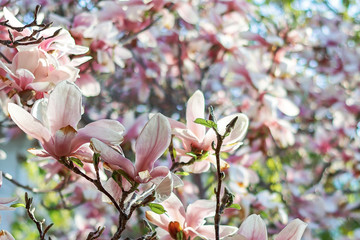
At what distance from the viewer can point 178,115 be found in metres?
2.04

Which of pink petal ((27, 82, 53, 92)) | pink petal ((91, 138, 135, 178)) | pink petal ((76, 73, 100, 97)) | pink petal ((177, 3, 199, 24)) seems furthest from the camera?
pink petal ((177, 3, 199, 24))

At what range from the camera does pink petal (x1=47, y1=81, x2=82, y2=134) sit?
2.08ft

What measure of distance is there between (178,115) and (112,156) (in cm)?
142

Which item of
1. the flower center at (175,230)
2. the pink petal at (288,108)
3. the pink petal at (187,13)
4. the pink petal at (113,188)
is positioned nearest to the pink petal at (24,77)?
the pink petal at (113,188)

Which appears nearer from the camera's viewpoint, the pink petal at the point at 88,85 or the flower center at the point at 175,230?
the flower center at the point at 175,230

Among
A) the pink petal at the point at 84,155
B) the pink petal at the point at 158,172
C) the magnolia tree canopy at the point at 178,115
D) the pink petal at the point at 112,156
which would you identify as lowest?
the magnolia tree canopy at the point at 178,115

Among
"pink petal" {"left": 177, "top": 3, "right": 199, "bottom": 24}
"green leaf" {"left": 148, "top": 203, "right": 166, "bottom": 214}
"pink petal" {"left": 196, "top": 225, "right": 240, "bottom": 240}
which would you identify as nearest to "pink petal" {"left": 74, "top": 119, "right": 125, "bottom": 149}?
"green leaf" {"left": 148, "top": 203, "right": 166, "bottom": 214}

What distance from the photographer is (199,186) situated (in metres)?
1.97

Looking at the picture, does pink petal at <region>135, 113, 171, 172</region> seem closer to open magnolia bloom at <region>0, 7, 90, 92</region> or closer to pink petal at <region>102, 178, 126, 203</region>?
pink petal at <region>102, 178, 126, 203</region>

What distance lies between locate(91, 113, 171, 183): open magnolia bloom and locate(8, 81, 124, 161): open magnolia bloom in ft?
0.07

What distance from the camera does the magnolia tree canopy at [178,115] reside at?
2.15 feet

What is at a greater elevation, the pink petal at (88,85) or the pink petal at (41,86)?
the pink petal at (41,86)

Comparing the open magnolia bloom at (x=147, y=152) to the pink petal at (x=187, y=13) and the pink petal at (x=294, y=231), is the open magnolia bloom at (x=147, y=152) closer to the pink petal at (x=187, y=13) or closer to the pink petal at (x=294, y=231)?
the pink petal at (x=294, y=231)

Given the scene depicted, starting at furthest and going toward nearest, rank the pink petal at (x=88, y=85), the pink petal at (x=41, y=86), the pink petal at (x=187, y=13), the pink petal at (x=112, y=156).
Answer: the pink petal at (x=187, y=13) < the pink petal at (x=88, y=85) < the pink petal at (x=41, y=86) < the pink petal at (x=112, y=156)
